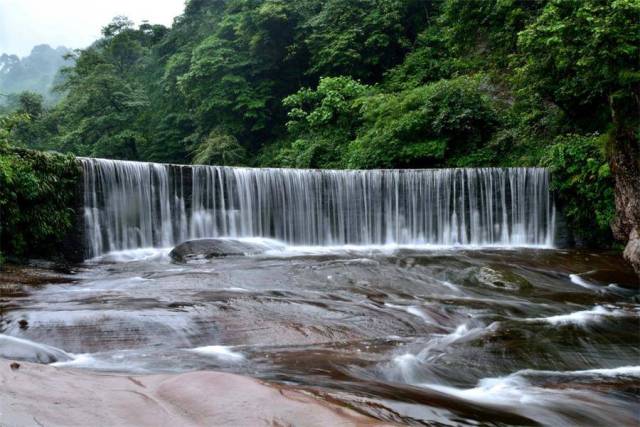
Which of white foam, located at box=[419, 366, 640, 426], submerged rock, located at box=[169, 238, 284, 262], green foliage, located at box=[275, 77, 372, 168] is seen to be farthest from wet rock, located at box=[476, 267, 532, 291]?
green foliage, located at box=[275, 77, 372, 168]

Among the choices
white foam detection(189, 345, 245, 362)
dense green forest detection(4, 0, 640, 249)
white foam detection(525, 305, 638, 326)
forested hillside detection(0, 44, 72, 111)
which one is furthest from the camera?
forested hillside detection(0, 44, 72, 111)

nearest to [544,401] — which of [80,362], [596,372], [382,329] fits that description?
[596,372]

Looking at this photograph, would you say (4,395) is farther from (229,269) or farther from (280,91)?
(280,91)

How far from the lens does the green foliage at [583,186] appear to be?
1302 cm

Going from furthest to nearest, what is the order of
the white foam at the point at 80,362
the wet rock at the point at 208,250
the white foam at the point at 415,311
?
the wet rock at the point at 208,250 < the white foam at the point at 415,311 < the white foam at the point at 80,362

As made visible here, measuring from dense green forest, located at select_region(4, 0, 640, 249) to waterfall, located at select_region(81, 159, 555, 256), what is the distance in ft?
4.78

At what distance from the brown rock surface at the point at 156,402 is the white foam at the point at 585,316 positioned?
15.7 feet

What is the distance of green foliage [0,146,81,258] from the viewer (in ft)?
34.2

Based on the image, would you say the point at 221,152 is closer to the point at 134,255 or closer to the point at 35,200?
the point at 134,255

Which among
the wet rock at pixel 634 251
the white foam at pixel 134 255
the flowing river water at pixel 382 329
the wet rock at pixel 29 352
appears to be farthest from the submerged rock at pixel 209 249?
the wet rock at pixel 634 251

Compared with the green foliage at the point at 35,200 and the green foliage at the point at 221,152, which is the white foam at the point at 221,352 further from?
the green foliage at the point at 221,152

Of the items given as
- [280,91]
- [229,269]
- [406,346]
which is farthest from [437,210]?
[280,91]

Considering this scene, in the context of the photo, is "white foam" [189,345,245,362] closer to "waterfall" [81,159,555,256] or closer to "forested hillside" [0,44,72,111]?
"waterfall" [81,159,555,256]

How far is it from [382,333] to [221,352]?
1.99 m
